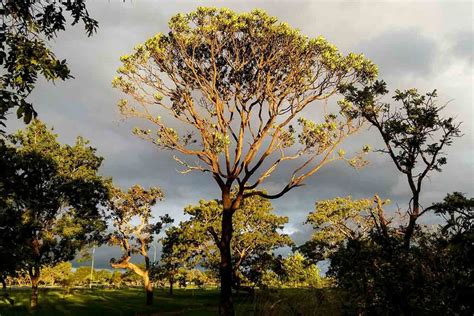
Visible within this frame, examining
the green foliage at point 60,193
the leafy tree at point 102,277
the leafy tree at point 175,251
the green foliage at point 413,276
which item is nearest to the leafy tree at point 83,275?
the leafy tree at point 102,277

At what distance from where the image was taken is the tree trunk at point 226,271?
21.5m

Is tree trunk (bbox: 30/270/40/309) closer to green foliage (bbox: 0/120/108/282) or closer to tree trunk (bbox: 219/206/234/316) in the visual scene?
green foliage (bbox: 0/120/108/282)

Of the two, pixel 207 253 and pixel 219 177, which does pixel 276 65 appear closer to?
pixel 219 177

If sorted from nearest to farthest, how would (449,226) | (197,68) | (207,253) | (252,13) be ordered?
(449,226) → (252,13) → (197,68) → (207,253)

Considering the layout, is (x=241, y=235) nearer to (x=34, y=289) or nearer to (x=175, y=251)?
(x=175, y=251)

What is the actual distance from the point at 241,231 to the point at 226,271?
110 feet

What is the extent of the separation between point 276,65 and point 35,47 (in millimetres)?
20487

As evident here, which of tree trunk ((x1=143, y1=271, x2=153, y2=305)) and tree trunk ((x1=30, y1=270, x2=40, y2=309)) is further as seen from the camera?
tree trunk ((x1=143, y1=271, x2=153, y2=305))

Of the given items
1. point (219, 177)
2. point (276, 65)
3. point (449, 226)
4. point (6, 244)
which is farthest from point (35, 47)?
point (276, 65)

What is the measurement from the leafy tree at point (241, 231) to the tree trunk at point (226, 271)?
99.5 ft

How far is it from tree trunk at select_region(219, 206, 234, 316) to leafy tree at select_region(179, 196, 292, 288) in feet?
99.5

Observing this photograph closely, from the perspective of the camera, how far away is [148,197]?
55938mm

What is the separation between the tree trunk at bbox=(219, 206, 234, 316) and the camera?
21.5 meters

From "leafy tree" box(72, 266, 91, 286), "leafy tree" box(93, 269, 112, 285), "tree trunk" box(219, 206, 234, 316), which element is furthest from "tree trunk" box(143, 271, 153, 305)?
"leafy tree" box(93, 269, 112, 285)
